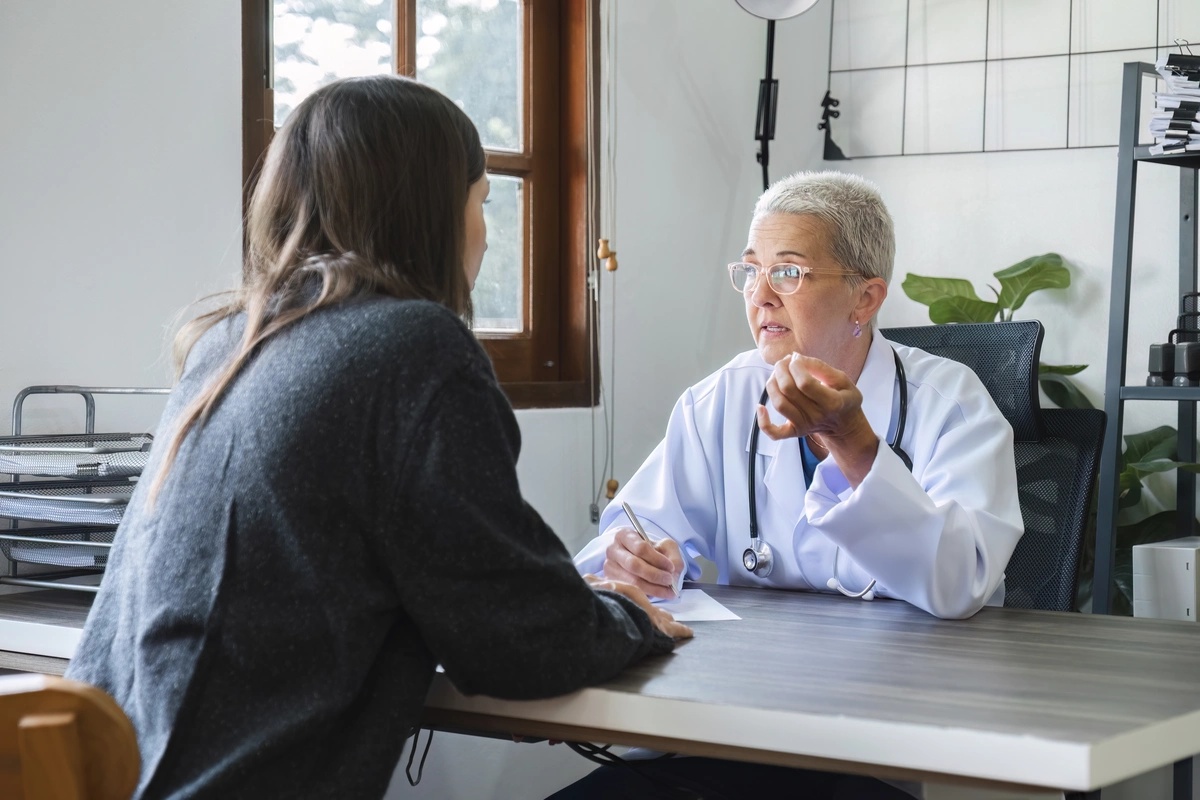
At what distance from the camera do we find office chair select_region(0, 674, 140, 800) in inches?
29.7

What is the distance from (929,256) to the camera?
3145mm

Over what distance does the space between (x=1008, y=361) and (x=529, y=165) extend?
1.21m

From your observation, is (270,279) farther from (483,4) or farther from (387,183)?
(483,4)

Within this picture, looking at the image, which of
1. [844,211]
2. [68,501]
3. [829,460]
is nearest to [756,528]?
[829,460]

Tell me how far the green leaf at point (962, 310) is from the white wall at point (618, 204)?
0.70ft

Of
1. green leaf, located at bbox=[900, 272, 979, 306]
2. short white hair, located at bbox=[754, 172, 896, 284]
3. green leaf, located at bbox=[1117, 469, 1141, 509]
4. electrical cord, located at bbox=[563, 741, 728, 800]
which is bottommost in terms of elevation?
electrical cord, located at bbox=[563, 741, 728, 800]

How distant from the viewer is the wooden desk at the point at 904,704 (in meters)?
0.86

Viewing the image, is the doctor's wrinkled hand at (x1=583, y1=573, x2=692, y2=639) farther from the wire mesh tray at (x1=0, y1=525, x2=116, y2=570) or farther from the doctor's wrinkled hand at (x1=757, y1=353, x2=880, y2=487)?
the wire mesh tray at (x1=0, y1=525, x2=116, y2=570)

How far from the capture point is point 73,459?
148 centimetres

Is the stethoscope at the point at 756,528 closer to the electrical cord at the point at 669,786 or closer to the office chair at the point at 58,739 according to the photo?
the electrical cord at the point at 669,786

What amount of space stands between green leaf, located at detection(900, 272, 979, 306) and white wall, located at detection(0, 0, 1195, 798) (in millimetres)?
222

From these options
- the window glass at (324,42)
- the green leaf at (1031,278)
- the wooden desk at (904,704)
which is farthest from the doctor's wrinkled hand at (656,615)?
the green leaf at (1031,278)

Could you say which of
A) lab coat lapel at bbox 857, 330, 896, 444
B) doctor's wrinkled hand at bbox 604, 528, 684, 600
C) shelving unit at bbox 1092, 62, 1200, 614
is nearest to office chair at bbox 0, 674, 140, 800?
doctor's wrinkled hand at bbox 604, 528, 684, 600

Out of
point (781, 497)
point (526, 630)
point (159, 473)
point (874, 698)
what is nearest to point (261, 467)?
point (159, 473)
